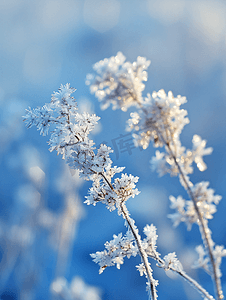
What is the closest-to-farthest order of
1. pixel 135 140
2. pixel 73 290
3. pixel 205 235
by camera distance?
pixel 205 235 → pixel 135 140 → pixel 73 290

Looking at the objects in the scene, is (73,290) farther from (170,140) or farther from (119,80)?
(119,80)

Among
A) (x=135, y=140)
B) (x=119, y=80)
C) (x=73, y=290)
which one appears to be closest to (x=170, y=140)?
(x=135, y=140)

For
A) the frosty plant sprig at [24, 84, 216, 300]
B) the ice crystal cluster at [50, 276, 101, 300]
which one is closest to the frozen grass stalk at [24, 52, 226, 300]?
the frosty plant sprig at [24, 84, 216, 300]

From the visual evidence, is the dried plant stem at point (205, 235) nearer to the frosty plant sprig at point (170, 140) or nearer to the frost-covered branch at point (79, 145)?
the frosty plant sprig at point (170, 140)

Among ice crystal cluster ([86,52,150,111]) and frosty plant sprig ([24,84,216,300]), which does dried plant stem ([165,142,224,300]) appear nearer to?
frosty plant sprig ([24,84,216,300])

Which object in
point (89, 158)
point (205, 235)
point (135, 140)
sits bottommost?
point (205, 235)

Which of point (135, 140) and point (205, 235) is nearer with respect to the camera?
point (205, 235)
